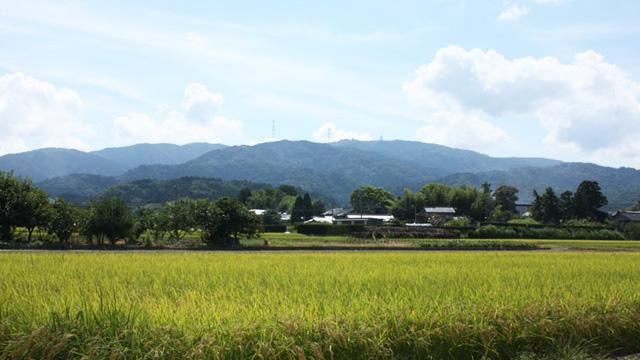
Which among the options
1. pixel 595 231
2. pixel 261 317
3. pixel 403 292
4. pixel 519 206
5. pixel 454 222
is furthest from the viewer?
pixel 519 206

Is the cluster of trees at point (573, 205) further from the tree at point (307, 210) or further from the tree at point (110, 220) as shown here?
the tree at point (110, 220)

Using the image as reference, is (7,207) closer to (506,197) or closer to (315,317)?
(315,317)

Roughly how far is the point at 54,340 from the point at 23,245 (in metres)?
30.9

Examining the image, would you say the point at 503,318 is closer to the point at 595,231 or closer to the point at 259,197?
the point at 595,231

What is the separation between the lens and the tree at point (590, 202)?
4024 inches

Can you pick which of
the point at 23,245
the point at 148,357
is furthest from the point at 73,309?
the point at 23,245

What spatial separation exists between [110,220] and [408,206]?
116140 millimetres

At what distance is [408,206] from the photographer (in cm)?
14800

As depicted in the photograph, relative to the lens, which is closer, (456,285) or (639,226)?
(456,285)

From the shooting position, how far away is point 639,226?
70.2 metres

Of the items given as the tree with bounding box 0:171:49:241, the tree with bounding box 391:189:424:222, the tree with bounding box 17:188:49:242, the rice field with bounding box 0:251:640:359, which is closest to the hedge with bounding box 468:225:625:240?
the tree with bounding box 17:188:49:242

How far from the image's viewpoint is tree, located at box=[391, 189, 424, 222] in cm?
14612

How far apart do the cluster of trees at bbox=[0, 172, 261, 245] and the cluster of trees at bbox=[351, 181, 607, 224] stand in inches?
2859

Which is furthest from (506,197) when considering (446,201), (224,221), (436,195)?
(224,221)
